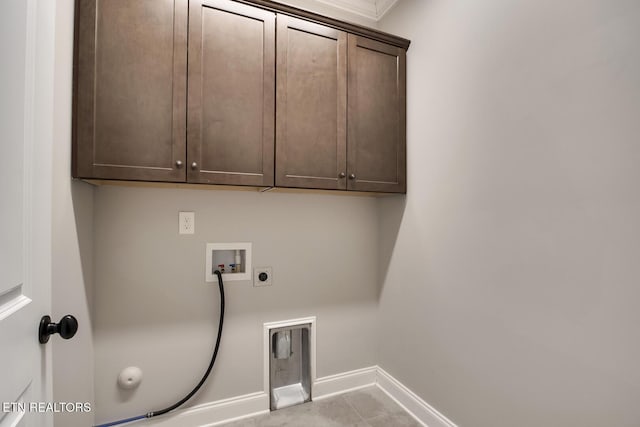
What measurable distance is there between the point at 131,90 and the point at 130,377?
151 cm

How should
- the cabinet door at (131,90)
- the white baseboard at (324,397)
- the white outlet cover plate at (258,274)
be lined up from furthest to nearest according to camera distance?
the white outlet cover plate at (258,274) → the white baseboard at (324,397) → the cabinet door at (131,90)

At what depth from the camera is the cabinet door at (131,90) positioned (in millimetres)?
1270

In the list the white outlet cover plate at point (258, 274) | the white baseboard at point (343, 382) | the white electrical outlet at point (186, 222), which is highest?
the white electrical outlet at point (186, 222)

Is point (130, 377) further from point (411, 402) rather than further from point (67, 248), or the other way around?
point (411, 402)

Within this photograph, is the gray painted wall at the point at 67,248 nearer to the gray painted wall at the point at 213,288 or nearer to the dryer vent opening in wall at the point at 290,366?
the gray painted wall at the point at 213,288

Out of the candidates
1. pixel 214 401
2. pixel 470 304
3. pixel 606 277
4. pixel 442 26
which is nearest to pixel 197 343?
pixel 214 401

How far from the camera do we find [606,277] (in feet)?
3.32

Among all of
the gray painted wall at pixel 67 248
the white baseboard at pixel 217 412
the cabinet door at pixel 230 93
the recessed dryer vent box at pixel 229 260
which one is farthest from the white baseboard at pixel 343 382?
the cabinet door at pixel 230 93

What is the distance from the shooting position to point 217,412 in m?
1.77

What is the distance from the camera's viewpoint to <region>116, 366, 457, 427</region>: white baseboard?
1.69 meters

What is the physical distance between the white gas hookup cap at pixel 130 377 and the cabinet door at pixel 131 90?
108cm

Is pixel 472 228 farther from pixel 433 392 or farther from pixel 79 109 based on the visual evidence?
pixel 79 109

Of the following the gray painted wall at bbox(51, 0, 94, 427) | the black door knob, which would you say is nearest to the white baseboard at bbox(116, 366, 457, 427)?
the gray painted wall at bbox(51, 0, 94, 427)

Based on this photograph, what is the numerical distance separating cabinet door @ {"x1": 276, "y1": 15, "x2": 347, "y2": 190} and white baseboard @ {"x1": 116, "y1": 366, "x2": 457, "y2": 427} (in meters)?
1.40
